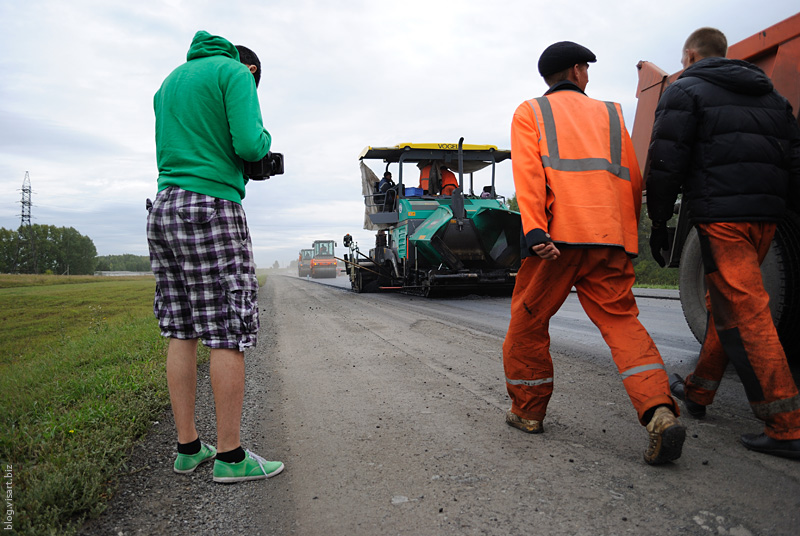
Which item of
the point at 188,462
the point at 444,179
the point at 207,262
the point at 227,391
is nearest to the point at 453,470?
the point at 227,391

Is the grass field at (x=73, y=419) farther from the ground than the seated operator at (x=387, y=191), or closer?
closer

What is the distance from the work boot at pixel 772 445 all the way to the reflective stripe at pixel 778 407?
96 mm

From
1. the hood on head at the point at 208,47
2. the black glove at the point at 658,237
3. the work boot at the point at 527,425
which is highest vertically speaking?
the hood on head at the point at 208,47

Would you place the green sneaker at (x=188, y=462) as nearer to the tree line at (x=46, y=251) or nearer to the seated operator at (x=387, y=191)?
the seated operator at (x=387, y=191)

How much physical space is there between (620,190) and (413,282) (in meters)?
9.35

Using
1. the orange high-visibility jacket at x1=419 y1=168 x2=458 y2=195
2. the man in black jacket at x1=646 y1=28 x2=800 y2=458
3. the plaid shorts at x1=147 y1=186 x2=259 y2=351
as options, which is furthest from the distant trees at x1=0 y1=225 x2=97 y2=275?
the man in black jacket at x1=646 y1=28 x2=800 y2=458

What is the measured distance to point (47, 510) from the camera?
1.64 metres

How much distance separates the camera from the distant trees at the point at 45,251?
102ft

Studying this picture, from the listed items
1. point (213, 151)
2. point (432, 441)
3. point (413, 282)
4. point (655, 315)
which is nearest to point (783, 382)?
point (432, 441)

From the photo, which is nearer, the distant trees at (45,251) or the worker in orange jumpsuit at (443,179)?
the worker in orange jumpsuit at (443,179)

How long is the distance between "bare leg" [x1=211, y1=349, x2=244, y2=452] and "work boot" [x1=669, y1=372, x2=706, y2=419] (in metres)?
2.31

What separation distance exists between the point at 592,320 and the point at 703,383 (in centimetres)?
87

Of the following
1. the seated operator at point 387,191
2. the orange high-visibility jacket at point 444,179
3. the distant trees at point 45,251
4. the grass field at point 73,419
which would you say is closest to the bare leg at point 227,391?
the grass field at point 73,419

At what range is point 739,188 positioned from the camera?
222 cm
